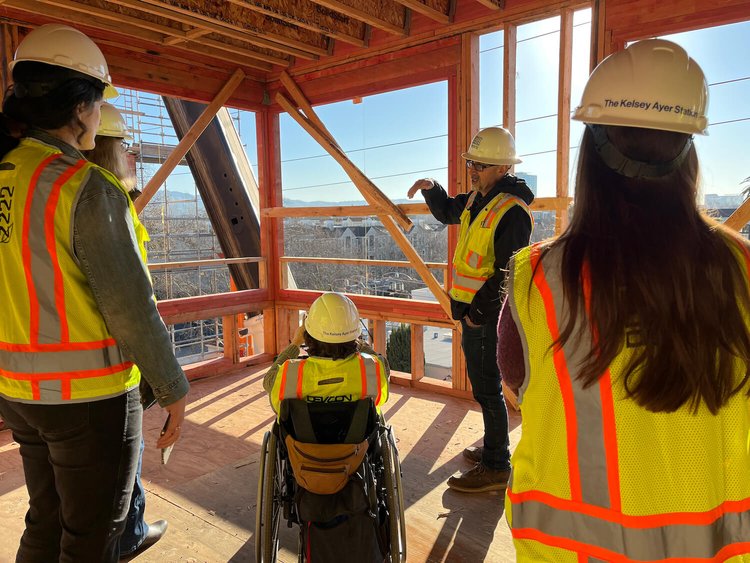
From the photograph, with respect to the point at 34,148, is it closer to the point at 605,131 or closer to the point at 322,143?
the point at 605,131

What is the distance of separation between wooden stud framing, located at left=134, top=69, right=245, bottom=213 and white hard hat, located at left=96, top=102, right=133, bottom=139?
2.63 metres

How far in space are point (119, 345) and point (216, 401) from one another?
3.92 meters

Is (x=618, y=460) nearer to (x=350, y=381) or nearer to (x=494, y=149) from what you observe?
(x=350, y=381)

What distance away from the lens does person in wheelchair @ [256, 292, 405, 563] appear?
2086 millimetres

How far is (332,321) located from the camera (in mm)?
2436

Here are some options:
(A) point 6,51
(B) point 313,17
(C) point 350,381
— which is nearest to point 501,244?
(C) point 350,381

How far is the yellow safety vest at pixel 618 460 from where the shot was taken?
3.31 feet

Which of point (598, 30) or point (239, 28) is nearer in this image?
point (598, 30)

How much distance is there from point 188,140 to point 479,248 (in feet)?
13.3

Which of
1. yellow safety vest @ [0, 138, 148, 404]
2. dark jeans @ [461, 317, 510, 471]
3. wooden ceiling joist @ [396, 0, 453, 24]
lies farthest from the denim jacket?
wooden ceiling joist @ [396, 0, 453, 24]

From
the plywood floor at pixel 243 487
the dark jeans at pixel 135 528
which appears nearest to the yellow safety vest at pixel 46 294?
the dark jeans at pixel 135 528

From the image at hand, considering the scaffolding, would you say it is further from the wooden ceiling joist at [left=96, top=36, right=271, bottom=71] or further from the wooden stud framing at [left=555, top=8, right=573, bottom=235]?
the wooden stud framing at [left=555, top=8, right=573, bottom=235]

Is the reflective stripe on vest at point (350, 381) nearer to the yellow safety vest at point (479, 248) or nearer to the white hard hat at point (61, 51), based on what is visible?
the yellow safety vest at point (479, 248)

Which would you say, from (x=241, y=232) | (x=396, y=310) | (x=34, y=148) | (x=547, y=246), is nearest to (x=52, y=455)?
(x=34, y=148)
